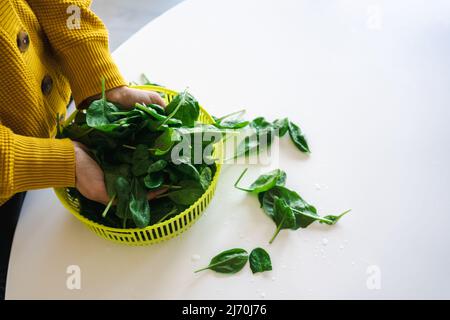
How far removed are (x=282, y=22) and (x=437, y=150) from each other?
19.5 inches

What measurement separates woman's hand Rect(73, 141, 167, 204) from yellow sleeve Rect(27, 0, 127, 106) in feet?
0.55

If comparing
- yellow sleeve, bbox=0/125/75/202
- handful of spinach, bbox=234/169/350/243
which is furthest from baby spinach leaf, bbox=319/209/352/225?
yellow sleeve, bbox=0/125/75/202

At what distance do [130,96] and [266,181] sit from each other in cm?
32

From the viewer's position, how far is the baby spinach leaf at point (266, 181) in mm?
781

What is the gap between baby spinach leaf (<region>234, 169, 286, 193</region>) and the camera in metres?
0.78

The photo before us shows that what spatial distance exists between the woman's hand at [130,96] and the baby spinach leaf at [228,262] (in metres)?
0.32

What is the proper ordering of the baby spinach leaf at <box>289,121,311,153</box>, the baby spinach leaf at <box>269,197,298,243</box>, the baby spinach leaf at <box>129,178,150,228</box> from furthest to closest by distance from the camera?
the baby spinach leaf at <box>289,121,311,153</box> < the baby spinach leaf at <box>269,197,298,243</box> < the baby spinach leaf at <box>129,178,150,228</box>

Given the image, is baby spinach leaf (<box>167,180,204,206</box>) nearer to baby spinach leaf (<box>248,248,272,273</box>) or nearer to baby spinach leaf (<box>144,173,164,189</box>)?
baby spinach leaf (<box>144,173,164,189</box>)

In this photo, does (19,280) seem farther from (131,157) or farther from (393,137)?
(393,137)

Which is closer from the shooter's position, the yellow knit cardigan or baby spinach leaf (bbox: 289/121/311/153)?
the yellow knit cardigan

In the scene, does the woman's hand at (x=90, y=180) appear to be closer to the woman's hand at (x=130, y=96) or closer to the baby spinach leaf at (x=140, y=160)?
the baby spinach leaf at (x=140, y=160)

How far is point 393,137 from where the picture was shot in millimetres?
874

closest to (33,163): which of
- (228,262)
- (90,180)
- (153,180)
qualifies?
(90,180)

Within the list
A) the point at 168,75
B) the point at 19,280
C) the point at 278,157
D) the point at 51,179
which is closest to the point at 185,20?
the point at 168,75
